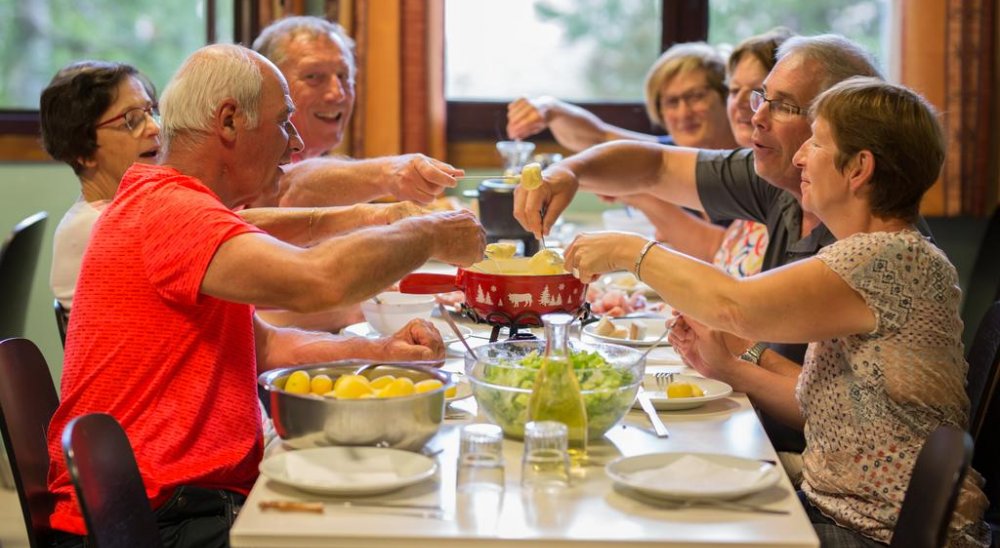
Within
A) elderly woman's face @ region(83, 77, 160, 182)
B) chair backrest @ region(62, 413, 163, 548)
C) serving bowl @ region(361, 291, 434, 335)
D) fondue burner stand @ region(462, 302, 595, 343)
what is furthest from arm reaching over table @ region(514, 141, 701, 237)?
chair backrest @ region(62, 413, 163, 548)

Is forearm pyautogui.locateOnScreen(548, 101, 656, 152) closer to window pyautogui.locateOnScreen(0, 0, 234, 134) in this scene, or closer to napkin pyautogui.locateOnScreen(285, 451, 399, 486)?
window pyautogui.locateOnScreen(0, 0, 234, 134)

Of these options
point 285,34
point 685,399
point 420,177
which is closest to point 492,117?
point 285,34

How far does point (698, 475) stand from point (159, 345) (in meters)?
0.83

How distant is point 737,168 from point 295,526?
6.16ft

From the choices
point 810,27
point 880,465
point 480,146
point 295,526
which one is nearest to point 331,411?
point 295,526

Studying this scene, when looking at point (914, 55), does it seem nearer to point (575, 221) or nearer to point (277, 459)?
point (575, 221)

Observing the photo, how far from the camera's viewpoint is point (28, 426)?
1902 mm

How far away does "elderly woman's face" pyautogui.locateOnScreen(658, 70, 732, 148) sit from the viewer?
13.1 feet

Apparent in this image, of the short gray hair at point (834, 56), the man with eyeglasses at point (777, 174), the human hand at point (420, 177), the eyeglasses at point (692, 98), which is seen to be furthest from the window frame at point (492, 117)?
the short gray hair at point (834, 56)

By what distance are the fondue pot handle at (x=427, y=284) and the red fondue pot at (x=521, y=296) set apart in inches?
4.6

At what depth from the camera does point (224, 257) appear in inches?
67.6

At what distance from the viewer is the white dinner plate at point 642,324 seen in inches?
96.7

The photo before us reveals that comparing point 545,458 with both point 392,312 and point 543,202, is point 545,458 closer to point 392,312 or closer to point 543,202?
point 392,312

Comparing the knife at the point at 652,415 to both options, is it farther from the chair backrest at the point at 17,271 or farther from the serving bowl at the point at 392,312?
the chair backrest at the point at 17,271
